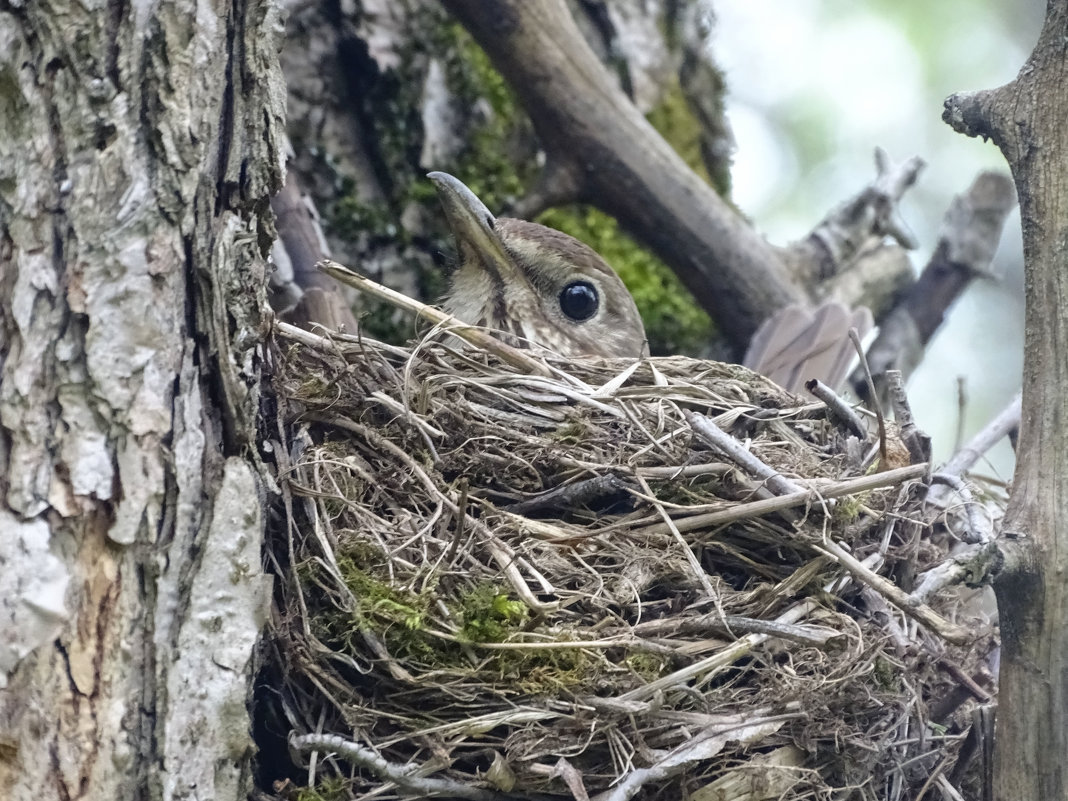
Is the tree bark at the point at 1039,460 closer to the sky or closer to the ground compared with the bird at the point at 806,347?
closer to the ground

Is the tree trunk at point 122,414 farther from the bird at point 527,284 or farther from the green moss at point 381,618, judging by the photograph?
the bird at point 527,284

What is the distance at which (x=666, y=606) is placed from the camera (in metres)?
2.20

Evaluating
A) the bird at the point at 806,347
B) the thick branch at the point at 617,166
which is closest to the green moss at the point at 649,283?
the thick branch at the point at 617,166

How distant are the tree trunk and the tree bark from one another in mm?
1212

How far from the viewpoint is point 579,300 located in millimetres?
3521

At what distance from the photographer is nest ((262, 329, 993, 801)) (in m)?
1.96

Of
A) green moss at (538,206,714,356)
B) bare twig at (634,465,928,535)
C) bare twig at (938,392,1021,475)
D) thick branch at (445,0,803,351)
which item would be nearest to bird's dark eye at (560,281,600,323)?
thick branch at (445,0,803,351)

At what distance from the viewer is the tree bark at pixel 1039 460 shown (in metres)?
1.77

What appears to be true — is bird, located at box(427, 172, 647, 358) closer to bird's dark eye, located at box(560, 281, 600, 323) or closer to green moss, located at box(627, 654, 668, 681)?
bird's dark eye, located at box(560, 281, 600, 323)

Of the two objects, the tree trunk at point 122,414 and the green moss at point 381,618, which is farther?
the green moss at point 381,618

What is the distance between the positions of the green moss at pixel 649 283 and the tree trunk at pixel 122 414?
2.49 meters

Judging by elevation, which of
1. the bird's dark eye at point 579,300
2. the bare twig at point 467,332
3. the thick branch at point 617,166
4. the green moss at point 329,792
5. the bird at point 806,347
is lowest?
the green moss at point 329,792

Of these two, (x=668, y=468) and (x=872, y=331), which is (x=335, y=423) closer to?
(x=668, y=468)

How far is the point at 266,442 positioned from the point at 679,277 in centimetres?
225
